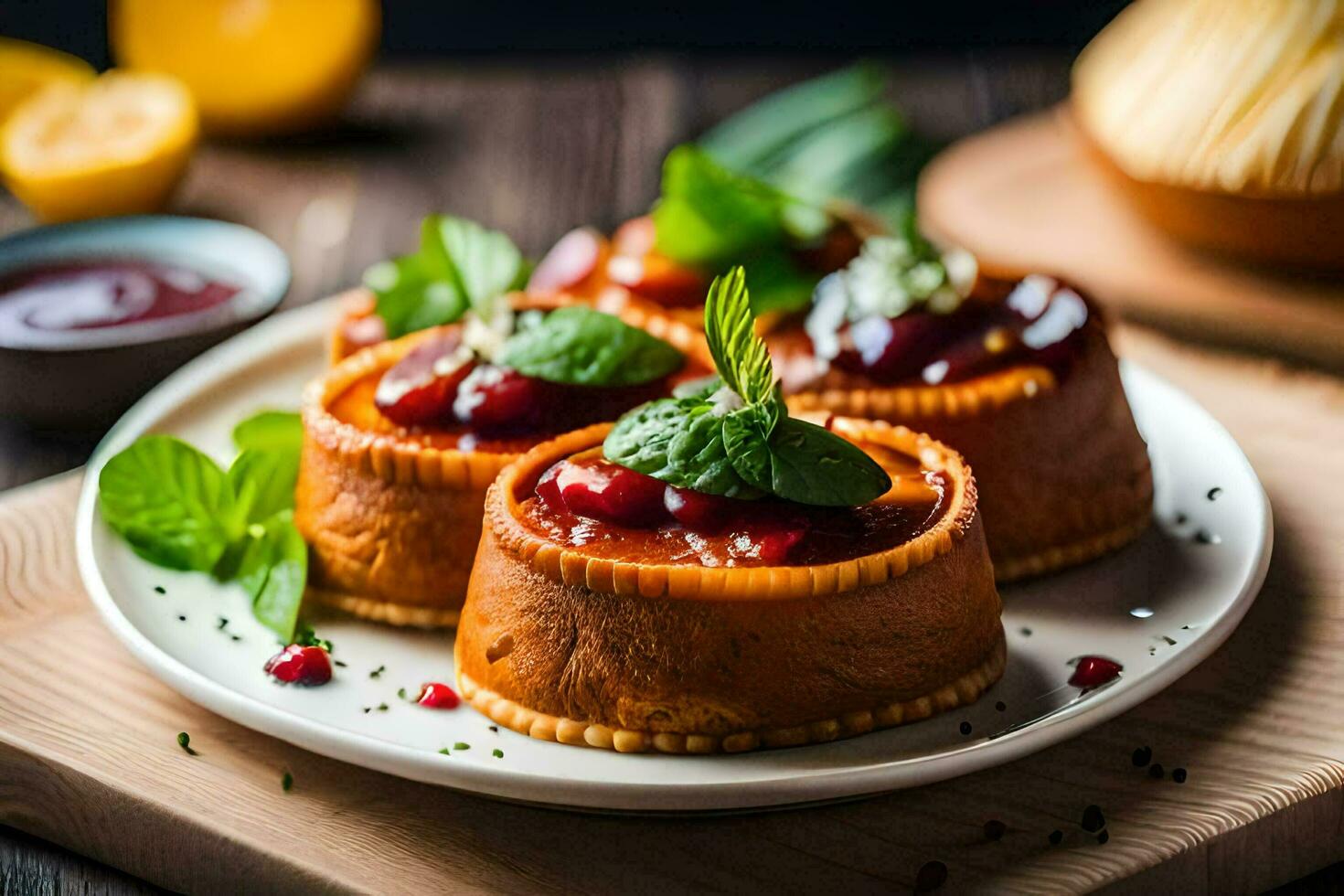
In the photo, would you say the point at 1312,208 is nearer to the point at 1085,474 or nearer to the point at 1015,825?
the point at 1085,474

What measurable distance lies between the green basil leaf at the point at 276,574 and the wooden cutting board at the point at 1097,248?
2.19 m

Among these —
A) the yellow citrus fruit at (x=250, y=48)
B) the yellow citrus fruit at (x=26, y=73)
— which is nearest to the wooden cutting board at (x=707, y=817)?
the yellow citrus fruit at (x=26, y=73)

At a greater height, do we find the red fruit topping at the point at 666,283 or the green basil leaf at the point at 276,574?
the red fruit topping at the point at 666,283

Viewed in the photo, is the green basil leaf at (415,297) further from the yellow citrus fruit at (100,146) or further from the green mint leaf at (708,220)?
the yellow citrus fruit at (100,146)

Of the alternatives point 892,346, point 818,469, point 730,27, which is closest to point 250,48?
point 730,27

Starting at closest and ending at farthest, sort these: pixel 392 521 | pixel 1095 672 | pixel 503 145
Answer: pixel 1095 672 < pixel 392 521 < pixel 503 145

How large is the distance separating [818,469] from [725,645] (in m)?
0.37

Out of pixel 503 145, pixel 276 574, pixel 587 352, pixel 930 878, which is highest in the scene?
pixel 587 352

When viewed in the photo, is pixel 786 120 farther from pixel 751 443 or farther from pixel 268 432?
pixel 751 443

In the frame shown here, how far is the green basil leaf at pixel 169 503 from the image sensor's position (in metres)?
→ 3.87

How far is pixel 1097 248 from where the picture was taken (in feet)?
19.4

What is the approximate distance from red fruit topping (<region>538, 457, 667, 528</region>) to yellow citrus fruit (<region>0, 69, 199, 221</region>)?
139 inches

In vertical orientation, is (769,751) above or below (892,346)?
below

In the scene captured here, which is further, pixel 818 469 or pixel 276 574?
pixel 276 574
